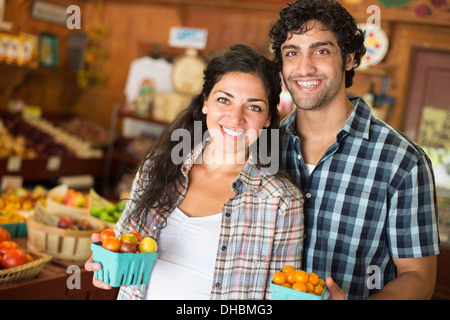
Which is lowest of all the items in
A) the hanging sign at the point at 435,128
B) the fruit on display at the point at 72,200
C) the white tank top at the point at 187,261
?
the fruit on display at the point at 72,200

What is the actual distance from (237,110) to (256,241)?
0.46 meters

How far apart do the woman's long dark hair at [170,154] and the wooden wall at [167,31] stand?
2.64m

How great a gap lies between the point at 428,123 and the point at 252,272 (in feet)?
9.70

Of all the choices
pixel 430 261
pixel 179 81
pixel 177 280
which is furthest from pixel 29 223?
pixel 179 81

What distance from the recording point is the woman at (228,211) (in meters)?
1.80

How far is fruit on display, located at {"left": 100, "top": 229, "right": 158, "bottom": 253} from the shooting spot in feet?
5.30

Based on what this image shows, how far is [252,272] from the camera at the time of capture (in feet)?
5.94

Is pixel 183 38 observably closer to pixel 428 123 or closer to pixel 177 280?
pixel 428 123

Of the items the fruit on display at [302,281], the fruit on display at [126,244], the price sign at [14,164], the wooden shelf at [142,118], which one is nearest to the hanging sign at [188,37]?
the wooden shelf at [142,118]

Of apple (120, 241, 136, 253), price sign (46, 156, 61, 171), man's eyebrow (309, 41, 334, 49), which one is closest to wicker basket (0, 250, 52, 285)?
apple (120, 241, 136, 253)

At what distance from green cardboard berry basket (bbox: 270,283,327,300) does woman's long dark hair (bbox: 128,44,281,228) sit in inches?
22.4

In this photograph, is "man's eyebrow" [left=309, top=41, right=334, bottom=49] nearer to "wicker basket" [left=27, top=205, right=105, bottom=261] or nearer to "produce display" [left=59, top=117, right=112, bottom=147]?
"wicker basket" [left=27, top=205, right=105, bottom=261]

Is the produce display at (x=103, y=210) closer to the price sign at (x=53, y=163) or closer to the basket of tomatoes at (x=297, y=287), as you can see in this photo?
the basket of tomatoes at (x=297, y=287)

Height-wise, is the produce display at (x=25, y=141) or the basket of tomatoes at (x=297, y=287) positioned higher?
the basket of tomatoes at (x=297, y=287)
